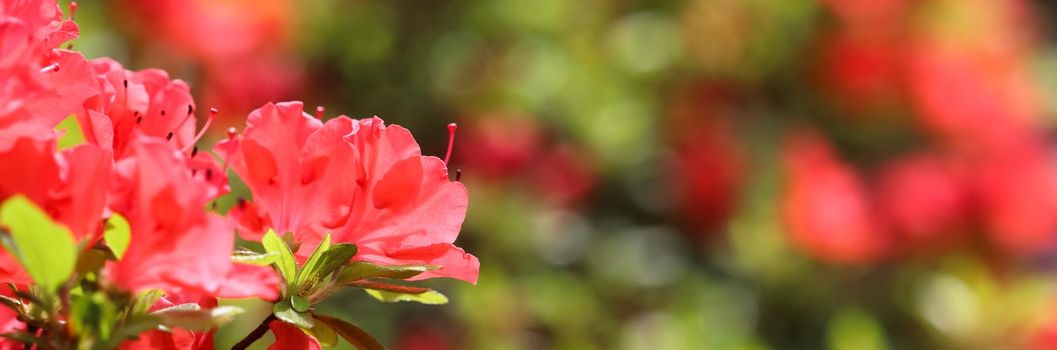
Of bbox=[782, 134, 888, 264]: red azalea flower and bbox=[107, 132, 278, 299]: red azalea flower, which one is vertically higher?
bbox=[107, 132, 278, 299]: red azalea flower

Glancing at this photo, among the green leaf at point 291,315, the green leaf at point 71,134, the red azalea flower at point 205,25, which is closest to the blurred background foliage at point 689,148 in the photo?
the red azalea flower at point 205,25

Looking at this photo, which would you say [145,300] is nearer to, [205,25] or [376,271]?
[376,271]

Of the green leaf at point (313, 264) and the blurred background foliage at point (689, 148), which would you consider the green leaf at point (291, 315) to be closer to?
the green leaf at point (313, 264)

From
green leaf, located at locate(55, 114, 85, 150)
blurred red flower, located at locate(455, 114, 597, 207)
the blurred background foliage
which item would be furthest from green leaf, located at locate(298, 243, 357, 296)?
blurred red flower, located at locate(455, 114, 597, 207)

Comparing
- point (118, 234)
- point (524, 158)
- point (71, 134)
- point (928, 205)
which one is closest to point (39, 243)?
point (118, 234)

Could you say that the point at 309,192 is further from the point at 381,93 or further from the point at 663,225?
the point at 663,225

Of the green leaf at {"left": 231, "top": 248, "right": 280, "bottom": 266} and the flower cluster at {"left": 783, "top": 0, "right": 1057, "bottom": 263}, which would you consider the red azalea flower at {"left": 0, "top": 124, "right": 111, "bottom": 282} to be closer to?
the green leaf at {"left": 231, "top": 248, "right": 280, "bottom": 266}
